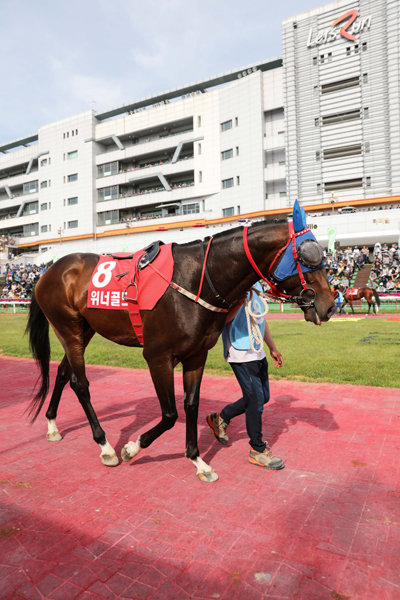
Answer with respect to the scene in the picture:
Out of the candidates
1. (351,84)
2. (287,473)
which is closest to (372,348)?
(287,473)

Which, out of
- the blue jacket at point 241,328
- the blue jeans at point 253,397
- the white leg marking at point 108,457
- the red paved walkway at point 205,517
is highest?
the blue jacket at point 241,328

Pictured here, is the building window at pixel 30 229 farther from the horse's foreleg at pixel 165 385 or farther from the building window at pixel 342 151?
the horse's foreleg at pixel 165 385

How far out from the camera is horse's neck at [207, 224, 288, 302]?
3.20m

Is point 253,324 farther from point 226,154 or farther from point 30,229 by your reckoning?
point 30,229

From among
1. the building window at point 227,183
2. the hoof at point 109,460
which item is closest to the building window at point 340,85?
the building window at point 227,183

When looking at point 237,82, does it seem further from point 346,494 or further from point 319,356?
point 346,494

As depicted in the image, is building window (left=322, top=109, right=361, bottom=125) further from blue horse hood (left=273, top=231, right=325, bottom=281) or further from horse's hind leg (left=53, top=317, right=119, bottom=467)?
horse's hind leg (left=53, top=317, right=119, bottom=467)

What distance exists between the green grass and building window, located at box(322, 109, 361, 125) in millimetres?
35959

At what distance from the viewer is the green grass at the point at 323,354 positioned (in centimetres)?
725

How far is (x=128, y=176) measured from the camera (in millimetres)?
53781

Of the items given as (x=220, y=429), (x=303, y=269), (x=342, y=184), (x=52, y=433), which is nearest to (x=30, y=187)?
(x=342, y=184)

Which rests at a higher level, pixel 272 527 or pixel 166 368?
pixel 166 368

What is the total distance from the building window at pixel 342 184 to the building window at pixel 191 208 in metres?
15.8

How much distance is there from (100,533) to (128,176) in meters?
55.3
